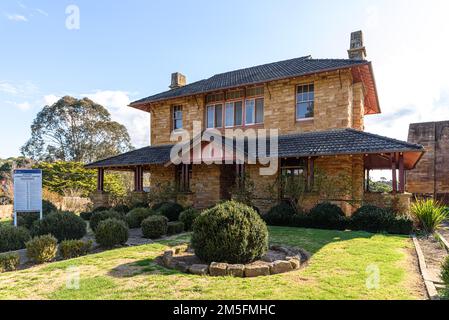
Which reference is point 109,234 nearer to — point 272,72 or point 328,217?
point 328,217

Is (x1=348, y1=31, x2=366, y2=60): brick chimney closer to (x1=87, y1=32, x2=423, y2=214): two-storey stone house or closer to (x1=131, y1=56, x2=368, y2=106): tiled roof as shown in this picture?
(x1=87, y1=32, x2=423, y2=214): two-storey stone house

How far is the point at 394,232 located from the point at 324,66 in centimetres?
817

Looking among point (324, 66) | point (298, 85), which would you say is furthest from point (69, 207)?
point (324, 66)

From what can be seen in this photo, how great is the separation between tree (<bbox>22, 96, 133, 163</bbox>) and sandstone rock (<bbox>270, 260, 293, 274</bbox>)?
37751 mm

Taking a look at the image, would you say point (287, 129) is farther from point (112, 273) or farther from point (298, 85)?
point (112, 273)

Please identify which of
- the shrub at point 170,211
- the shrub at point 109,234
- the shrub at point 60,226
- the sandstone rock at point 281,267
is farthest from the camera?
the shrub at point 170,211

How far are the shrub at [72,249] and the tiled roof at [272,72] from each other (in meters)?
11.7

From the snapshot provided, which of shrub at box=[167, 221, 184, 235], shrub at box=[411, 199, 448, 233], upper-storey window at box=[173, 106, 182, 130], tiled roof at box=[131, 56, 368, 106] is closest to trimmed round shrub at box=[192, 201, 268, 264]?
shrub at box=[167, 221, 184, 235]

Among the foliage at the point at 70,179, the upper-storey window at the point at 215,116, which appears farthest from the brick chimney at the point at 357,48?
the foliage at the point at 70,179

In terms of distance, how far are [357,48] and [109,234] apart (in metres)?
15.2

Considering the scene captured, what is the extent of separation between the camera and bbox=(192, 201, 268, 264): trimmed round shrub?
6.21 metres

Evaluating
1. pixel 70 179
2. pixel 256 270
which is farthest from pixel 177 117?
pixel 256 270

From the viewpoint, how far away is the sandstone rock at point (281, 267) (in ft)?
19.5

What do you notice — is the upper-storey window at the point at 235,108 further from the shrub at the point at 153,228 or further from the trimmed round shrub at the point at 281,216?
the shrub at the point at 153,228
